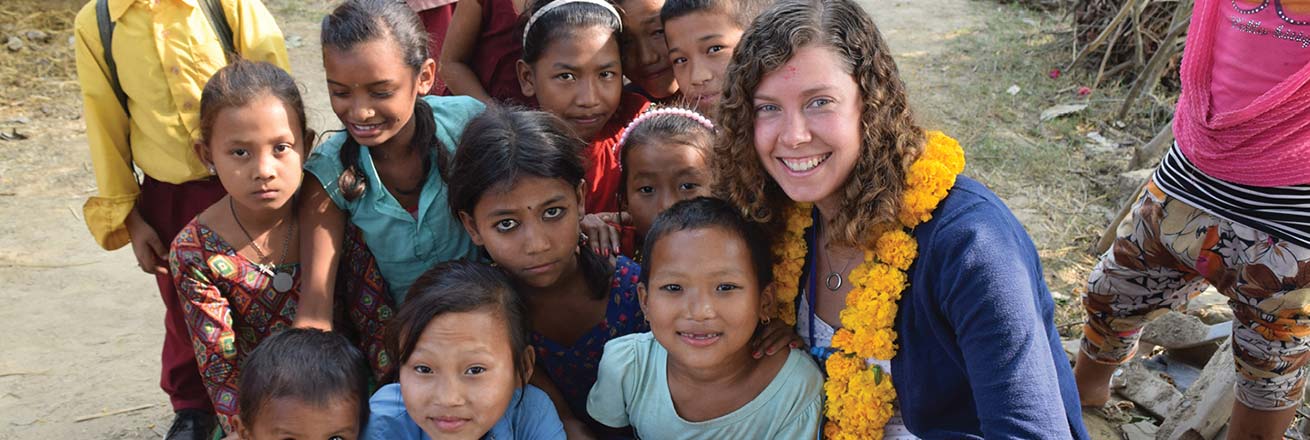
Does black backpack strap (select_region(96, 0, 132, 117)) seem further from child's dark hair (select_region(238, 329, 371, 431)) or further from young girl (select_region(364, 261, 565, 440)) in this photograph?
young girl (select_region(364, 261, 565, 440))

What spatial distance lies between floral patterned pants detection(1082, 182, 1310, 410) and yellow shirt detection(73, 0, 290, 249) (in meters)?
2.73

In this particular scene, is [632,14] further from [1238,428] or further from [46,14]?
[46,14]

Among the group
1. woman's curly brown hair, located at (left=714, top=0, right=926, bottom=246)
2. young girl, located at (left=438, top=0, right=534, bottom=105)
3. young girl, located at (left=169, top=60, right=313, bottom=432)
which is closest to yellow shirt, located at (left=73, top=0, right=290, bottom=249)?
young girl, located at (left=169, top=60, right=313, bottom=432)

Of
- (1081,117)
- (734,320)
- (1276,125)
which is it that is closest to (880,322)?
(734,320)

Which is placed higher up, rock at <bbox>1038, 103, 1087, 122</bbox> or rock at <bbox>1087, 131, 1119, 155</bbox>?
rock at <bbox>1038, 103, 1087, 122</bbox>

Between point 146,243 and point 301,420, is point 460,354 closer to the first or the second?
point 301,420

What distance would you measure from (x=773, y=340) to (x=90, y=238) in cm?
390

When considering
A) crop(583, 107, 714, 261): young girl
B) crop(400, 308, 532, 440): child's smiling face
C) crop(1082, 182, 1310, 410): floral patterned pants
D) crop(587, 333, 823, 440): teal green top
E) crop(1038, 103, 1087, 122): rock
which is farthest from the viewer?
→ crop(1038, 103, 1087, 122): rock

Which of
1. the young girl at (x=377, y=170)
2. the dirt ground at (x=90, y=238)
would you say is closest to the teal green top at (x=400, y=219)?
the young girl at (x=377, y=170)

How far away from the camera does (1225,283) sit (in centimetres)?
274

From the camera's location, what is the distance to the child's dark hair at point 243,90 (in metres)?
2.70

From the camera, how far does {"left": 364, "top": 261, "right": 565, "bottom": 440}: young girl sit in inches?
92.9

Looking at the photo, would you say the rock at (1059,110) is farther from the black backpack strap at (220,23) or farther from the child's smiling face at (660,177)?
the black backpack strap at (220,23)

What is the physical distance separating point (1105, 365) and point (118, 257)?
433 centimetres
